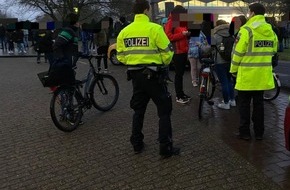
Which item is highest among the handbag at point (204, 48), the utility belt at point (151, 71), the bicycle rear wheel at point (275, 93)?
the handbag at point (204, 48)

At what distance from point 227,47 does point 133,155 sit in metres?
3.19

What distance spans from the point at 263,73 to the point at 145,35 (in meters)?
1.78

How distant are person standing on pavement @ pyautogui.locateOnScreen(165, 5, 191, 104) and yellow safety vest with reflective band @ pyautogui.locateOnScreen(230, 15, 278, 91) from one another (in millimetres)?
2392

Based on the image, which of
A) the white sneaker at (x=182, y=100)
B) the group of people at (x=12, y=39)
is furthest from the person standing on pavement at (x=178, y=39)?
the group of people at (x=12, y=39)

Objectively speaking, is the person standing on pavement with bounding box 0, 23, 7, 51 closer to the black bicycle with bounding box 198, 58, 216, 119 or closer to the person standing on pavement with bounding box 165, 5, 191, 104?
the person standing on pavement with bounding box 165, 5, 191, 104

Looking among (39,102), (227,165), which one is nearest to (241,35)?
(227,165)

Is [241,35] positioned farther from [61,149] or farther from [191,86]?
[191,86]

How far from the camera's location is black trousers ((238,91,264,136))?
5535 millimetres

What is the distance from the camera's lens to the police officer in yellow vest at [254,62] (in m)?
5.28

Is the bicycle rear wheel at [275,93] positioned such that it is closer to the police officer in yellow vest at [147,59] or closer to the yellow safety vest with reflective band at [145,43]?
the police officer in yellow vest at [147,59]

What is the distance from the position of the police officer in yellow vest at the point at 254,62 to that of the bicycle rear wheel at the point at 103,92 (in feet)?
8.58

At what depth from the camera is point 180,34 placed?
303 inches

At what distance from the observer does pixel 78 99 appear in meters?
6.52

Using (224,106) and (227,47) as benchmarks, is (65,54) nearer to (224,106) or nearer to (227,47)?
(227,47)
